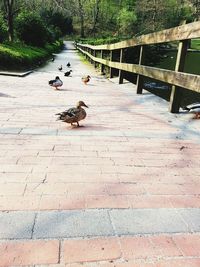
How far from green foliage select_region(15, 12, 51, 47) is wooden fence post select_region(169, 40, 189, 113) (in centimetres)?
1747

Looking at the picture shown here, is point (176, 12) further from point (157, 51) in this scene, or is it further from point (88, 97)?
point (88, 97)

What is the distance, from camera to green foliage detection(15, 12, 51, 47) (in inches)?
792

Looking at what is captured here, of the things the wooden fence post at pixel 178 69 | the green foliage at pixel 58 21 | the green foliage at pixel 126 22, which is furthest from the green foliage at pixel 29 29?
the green foliage at pixel 126 22

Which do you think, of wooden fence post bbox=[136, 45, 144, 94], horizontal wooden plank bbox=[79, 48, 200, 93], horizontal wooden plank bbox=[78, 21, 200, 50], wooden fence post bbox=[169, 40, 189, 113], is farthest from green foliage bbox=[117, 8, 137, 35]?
wooden fence post bbox=[169, 40, 189, 113]

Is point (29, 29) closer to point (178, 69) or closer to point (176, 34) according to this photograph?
point (176, 34)

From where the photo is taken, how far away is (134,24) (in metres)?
63.0

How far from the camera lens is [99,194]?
224 centimetres

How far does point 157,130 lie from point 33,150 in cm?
167

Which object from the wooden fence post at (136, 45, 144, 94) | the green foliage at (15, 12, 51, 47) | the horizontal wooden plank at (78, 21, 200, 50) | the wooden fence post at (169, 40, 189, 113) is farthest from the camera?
the green foliage at (15, 12, 51, 47)

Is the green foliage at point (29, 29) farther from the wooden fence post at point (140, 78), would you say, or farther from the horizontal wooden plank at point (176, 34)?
the horizontal wooden plank at point (176, 34)

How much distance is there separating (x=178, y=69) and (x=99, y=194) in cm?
293

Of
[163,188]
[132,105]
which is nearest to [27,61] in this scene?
[132,105]

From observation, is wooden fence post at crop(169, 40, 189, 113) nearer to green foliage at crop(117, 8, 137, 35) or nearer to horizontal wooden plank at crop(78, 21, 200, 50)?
horizontal wooden plank at crop(78, 21, 200, 50)

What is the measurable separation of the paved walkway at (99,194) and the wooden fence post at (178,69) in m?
0.66
